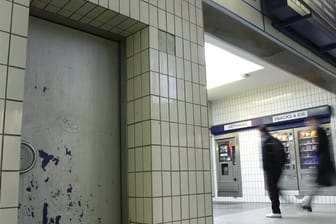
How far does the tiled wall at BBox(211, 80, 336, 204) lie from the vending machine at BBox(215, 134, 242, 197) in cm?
17

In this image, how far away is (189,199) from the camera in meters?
2.40

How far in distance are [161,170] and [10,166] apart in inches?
39.1

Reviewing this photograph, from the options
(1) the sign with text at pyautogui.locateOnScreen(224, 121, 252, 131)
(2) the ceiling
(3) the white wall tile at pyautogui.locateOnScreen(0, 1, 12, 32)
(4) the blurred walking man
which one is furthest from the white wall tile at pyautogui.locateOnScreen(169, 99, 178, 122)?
(1) the sign with text at pyautogui.locateOnScreen(224, 121, 252, 131)

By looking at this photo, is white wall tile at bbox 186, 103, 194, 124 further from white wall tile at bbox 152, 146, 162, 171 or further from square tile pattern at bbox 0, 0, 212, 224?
white wall tile at bbox 152, 146, 162, 171

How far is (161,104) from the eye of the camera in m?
2.36

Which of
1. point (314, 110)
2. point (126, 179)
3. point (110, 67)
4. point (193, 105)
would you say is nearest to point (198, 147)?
point (193, 105)

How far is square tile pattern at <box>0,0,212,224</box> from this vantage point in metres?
2.22

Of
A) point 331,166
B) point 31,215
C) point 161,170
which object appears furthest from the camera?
point 331,166

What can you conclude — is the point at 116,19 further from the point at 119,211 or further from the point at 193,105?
the point at 119,211

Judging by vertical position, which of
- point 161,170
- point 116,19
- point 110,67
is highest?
point 116,19

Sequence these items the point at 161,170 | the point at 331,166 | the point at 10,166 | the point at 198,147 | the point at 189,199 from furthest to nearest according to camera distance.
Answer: the point at 331,166
the point at 198,147
the point at 189,199
the point at 161,170
the point at 10,166

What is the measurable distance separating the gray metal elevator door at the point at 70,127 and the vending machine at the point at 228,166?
794cm

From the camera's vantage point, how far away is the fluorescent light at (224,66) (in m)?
6.80

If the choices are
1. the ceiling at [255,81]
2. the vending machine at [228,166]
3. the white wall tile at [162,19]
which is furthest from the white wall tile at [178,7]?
the vending machine at [228,166]
